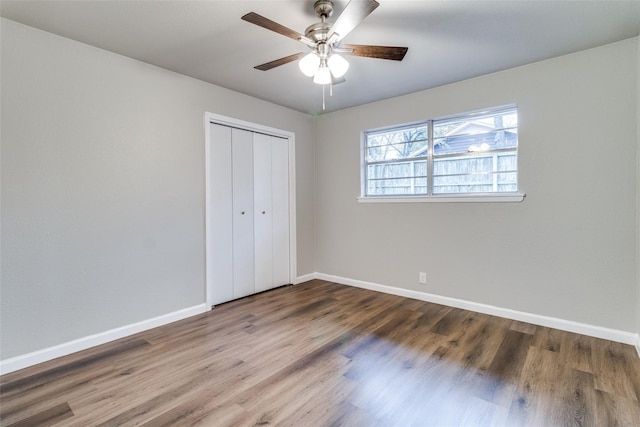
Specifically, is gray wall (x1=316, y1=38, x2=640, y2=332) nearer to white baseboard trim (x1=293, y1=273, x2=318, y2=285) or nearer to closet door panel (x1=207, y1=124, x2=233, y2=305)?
Answer: white baseboard trim (x1=293, y1=273, x2=318, y2=285)

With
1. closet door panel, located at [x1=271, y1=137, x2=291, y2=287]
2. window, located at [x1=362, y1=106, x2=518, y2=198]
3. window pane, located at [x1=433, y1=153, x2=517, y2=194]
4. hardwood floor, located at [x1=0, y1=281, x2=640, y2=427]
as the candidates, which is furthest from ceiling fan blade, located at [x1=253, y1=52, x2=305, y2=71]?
hardwood floor, located at [x1=0, y1=281, x2=640, y2=427]

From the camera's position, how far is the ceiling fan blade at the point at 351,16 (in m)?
1.50

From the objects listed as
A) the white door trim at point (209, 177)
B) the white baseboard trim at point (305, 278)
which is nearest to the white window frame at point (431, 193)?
the white door trim at point (209, 177)

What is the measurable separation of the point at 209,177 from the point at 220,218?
481 mm

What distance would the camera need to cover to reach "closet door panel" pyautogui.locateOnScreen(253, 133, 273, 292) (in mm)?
3773

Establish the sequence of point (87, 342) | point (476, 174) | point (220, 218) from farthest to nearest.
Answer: point (220, 218) < point (476, 174) < point (87, 342)

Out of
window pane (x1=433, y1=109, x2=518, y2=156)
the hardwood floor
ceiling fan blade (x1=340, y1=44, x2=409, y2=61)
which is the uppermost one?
ceiling fan blade (x1=340, y1=44, x2=409, y2=61)

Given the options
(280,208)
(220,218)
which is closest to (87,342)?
(220,218)

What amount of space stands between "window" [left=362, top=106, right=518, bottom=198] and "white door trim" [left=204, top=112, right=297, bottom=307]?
993 mm

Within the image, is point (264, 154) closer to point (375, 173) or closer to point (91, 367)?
point (375, 173)

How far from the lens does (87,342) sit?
2.39 meters

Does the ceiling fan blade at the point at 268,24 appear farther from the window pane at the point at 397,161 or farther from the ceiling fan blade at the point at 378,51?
the window pane at the point at 397,161

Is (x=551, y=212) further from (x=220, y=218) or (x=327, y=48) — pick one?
(x=220, y=218)

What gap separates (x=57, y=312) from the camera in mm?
2260
